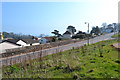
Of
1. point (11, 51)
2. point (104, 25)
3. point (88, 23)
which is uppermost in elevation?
point (104, 25)

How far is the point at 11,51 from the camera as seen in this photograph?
20.7 m

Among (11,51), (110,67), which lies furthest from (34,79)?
(11,51)

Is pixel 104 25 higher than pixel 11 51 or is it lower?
higher

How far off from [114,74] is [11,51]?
19044 millimetres

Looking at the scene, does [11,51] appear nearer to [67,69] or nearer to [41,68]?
[41,68]

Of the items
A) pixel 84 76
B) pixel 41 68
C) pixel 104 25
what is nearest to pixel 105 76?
pixel 84 76

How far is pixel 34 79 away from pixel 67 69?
1907mm

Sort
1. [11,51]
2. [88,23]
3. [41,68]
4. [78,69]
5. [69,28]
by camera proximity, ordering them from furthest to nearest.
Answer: [69,28]
[88,23]
[11,51]
[41,68]
[78,69]

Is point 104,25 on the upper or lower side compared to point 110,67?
upper

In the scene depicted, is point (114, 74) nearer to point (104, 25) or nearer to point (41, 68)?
point (41, 68)

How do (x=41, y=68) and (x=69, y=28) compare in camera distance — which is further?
(x=69, y=28)

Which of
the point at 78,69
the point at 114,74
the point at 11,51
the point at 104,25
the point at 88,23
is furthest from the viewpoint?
the point at 104,25

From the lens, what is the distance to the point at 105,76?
5141 millimetres

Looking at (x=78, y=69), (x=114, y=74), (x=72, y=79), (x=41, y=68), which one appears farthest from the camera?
(x=41, y=68)
